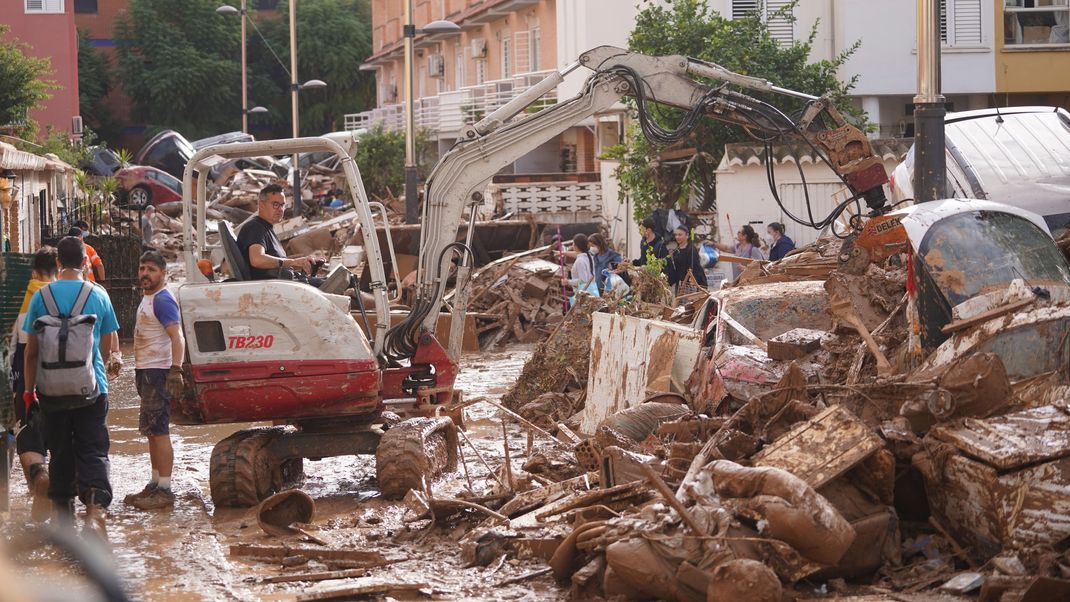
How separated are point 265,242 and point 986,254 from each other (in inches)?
212

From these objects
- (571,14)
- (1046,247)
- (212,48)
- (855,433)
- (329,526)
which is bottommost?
(329,526)

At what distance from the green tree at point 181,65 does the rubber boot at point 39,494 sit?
192ft

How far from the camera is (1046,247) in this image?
9586mm

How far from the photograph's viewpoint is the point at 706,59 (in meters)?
23.9

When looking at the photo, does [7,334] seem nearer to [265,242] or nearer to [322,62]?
[265,242]

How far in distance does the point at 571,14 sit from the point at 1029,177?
23721 millimetres

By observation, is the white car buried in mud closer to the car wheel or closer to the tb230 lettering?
the tb230 lettering

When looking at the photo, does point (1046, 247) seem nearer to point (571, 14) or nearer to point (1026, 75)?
point (1026, 75)

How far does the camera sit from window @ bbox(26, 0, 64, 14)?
155 feet

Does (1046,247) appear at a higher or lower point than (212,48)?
lower

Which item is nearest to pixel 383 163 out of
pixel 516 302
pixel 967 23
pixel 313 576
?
pixel 967 23

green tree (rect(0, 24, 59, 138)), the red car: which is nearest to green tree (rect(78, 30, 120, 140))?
the red car

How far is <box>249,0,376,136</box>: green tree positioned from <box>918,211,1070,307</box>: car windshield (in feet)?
198

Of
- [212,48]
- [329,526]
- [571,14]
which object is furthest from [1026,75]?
[212,48]
